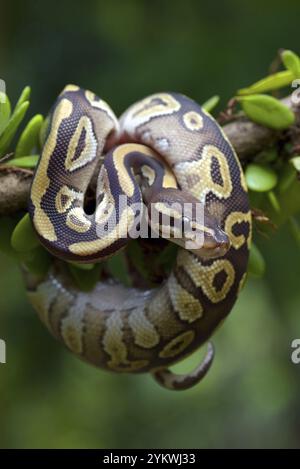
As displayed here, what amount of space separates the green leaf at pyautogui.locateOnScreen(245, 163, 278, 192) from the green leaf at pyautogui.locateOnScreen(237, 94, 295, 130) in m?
0.15

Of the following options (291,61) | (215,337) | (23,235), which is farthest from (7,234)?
(215,337)

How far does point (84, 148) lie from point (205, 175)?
15.7 inches

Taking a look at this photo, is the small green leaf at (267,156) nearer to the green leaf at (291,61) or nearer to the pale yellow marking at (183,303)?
the green leaf at (291,61)

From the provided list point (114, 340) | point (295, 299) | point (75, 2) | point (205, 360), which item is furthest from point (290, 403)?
point (75, 2)

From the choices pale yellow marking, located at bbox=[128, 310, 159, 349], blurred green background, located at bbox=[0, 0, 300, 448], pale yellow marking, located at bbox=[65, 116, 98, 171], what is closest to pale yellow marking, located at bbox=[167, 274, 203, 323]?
pale yellow marking, located at bbox=[128, 310, 159, 349]

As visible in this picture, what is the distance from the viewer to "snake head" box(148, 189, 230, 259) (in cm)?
191

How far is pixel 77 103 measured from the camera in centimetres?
218

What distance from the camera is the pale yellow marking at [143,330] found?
2289 millimetres

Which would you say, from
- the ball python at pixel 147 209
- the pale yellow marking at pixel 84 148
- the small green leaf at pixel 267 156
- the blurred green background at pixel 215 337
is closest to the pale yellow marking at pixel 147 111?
the ball python at pixel 147 209

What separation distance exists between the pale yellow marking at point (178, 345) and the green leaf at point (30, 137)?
0.80 m

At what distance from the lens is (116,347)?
2.38 m

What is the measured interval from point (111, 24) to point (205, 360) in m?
2.67

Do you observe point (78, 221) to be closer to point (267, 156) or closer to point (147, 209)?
point (147, 209)
